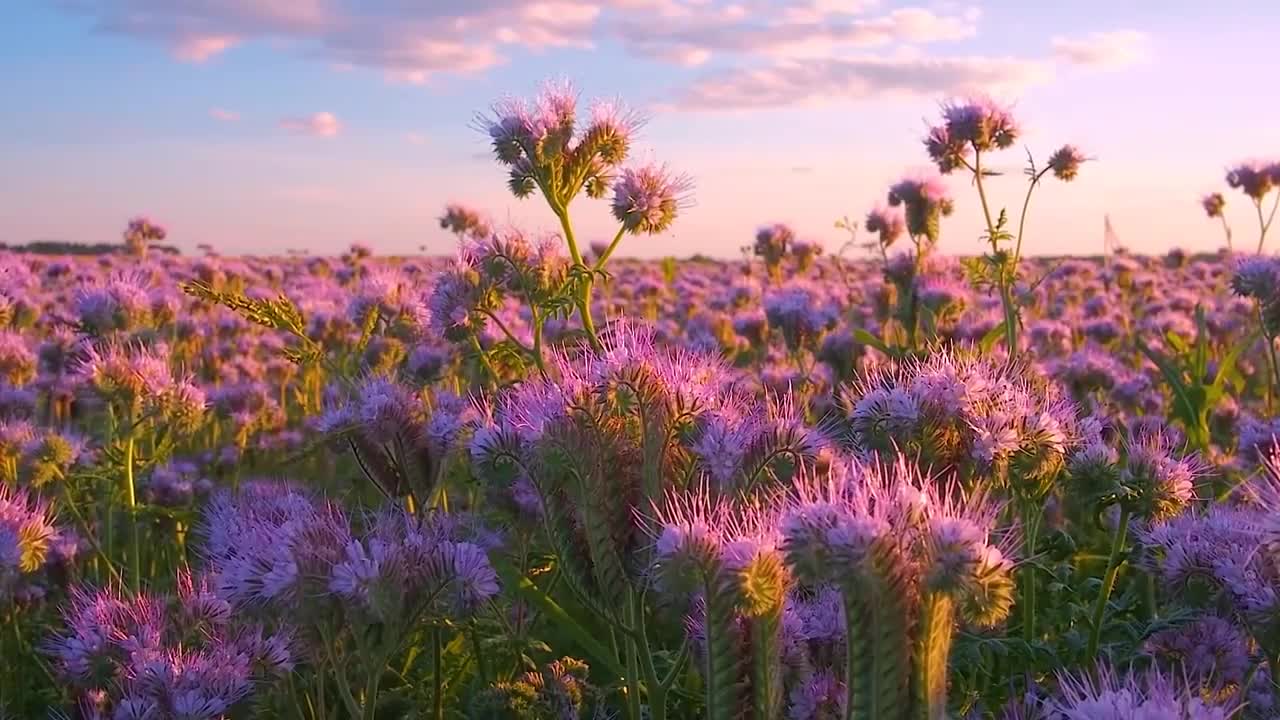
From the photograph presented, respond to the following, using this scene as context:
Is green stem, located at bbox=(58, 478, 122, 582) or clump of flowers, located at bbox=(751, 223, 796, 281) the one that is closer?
green stem, located at bbox=(58, 478, 122, 582)

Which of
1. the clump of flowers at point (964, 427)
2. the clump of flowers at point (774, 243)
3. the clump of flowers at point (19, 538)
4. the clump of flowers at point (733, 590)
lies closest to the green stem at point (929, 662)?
the clump of flowers at point (733, 590)

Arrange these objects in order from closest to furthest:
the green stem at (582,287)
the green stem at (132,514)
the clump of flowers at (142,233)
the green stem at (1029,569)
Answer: the green stem at (1029,569) < the green stem at (582,287) < the green stem at (132,514) < the clump of flowers at (142,233)

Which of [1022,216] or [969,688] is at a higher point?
[1022,216]

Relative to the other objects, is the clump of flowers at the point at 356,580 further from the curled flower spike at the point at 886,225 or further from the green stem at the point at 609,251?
the curled flower spike at the point at 886,225

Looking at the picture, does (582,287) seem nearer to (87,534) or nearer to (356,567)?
(356,567)

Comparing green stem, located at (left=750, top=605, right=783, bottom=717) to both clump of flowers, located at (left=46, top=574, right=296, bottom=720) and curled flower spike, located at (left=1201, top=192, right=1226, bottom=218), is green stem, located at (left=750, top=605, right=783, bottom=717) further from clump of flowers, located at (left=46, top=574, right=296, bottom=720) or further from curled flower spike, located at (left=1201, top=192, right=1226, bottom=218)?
curled flower spike, located at (left=1201, top=192, right=1226, bottom=218)

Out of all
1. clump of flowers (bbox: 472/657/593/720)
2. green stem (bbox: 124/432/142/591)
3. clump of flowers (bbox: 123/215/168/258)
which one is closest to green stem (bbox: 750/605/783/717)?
clump of flowers (bbox: 472/657/593/720)

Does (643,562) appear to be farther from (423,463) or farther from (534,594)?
(423,463)

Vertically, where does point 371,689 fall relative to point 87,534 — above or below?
above

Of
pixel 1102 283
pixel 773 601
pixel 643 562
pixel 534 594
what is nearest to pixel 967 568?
pixel 773 601

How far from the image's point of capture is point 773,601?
2.01 m

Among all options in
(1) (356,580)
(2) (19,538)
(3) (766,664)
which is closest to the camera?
(3) (766,664)

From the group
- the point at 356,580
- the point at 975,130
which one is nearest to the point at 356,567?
the point at 356,580

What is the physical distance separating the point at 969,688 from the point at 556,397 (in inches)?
54.7
